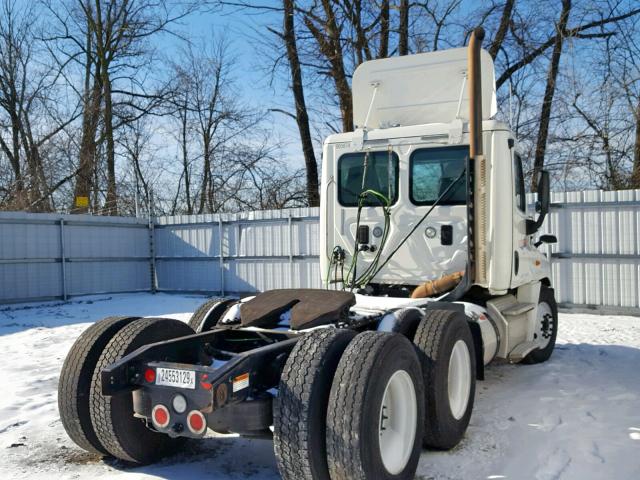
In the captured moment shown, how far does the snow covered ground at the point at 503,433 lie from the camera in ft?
13.5

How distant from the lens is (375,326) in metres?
4.86

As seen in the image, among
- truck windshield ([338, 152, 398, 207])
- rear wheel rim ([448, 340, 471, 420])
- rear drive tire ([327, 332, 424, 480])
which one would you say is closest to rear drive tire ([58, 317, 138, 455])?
rear drive tire ([327, 332, 424, 480])

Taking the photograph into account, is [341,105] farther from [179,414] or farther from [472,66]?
[179,414]

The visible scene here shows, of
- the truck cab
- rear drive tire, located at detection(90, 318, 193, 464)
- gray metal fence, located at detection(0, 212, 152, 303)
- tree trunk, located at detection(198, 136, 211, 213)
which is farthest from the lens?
tree trunk, located at detection(198, 136, 211, 213)

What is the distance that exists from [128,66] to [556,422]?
2639cm

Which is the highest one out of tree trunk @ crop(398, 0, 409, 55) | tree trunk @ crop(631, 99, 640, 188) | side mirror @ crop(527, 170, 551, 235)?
tree trunk @ crop(398, 0, 409, 55)

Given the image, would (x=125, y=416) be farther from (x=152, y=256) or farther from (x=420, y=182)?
(x=152, y=256)

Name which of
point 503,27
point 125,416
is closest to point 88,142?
point 503,27

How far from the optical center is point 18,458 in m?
4.48

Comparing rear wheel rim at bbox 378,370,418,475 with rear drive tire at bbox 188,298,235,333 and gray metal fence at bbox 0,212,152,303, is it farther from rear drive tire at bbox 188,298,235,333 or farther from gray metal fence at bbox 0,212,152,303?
gray metal fence at bbox 0,212,152,303

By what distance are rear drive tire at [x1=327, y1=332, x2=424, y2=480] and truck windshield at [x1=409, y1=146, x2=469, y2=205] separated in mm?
2660

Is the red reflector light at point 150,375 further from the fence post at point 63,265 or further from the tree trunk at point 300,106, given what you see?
the tree trunk at point 300,106

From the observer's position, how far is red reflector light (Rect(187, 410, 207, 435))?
135 inches

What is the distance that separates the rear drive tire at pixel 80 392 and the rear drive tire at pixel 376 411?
1797 millimetres
